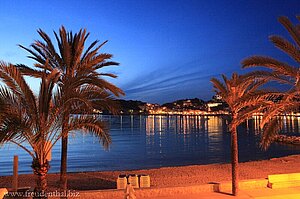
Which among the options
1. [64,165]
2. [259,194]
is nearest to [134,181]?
[64,165]

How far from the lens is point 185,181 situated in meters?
13.9

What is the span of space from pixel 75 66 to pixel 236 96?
16.3ft

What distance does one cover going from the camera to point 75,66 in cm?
925

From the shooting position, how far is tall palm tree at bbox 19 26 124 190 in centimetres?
788

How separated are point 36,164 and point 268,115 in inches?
244

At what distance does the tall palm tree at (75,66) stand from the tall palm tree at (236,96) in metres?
3.32

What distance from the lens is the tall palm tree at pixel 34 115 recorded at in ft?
22.2

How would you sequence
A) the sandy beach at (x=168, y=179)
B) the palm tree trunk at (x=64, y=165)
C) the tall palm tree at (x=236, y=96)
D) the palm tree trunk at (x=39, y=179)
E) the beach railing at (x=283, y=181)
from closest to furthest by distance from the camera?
1. the palm tree trunk at (x=39, y=179)
2. the palm tree trunk at (x=64, y=165)
3. the tall palm tree at (x=236, y=96)
4. the beach railing at (x=283, y=181)
5. the sandy beach at (x=168, y=179)

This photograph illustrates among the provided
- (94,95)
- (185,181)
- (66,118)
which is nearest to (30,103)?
(66,118)

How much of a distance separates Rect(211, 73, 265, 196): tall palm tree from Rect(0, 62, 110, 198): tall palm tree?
13.2 ft

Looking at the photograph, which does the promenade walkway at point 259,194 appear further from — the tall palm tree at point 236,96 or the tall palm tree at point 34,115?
the tall palm tree at point 34,115

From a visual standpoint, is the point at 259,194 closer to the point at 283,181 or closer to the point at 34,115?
the point at 283,181

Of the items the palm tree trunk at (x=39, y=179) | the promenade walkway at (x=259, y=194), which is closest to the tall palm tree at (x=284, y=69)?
the promenade walkway at (x=259, y=194)

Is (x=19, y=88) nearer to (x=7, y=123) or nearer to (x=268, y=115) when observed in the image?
(x=7, y=123)
